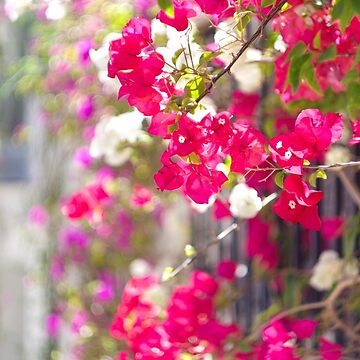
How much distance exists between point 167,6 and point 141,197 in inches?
61.3

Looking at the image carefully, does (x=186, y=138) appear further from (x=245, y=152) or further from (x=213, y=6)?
(x=213, y=6)

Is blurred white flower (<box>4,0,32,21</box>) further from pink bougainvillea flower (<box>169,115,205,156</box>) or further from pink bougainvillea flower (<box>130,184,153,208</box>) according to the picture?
pink bougainvillea flower (<box>169,115,205,156</box>)

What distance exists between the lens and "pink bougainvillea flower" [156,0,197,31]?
137cm

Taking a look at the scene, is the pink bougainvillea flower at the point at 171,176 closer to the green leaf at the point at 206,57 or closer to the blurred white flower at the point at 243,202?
the green leaf at the point at 206,57

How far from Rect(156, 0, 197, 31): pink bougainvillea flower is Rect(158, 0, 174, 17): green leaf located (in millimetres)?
83

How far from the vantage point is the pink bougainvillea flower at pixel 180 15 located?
4.49ft

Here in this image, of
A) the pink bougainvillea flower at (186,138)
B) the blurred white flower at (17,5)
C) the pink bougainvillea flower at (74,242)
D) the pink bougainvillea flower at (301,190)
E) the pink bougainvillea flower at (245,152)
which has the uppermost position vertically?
the blurred white flower at (17,5)

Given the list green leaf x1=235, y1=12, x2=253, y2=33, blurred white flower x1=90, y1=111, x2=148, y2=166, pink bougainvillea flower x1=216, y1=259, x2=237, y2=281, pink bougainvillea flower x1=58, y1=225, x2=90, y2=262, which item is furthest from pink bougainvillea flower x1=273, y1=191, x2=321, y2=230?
pink bougainvillea flower x1=58, y1=225, x2=90, y2=262

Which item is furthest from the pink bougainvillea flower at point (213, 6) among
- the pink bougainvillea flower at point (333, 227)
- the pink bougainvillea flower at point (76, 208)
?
the pink bougainvillea flower at point (76, 208)

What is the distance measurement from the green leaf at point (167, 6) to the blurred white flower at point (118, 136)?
67 cm

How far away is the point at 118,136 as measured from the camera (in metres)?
2.10

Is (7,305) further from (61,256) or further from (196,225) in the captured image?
(196,225)

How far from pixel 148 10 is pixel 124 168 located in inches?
31.3

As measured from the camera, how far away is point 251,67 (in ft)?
6.55
